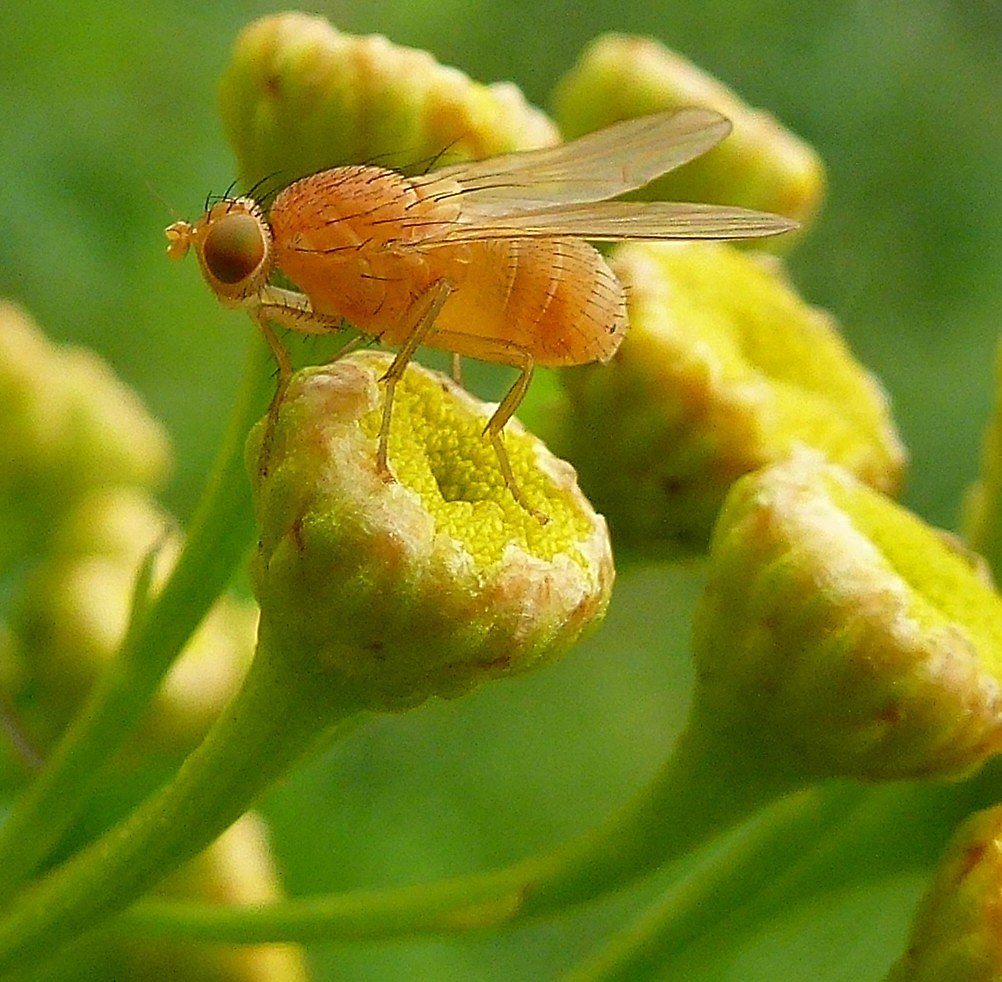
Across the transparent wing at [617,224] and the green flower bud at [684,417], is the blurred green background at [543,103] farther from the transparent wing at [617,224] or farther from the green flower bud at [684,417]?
the transparent wing at [617,224]

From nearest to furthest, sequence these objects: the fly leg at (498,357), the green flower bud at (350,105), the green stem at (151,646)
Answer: the fly leg at (498,357)
the green stem at (151,646)
the green flower bud at (350,105)

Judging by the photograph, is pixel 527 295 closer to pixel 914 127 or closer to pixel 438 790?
pixel 438 790

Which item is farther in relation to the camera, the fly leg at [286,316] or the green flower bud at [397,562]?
the fly leg at [286,316]

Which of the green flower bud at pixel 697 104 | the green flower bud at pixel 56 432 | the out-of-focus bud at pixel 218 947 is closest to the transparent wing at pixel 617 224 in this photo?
the green flower bud at pixel 697 104

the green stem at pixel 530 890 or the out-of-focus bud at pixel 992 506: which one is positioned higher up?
the out-of-focus bud at pixel 992 506

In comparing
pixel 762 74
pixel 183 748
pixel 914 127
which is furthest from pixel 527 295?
pixel 914 127

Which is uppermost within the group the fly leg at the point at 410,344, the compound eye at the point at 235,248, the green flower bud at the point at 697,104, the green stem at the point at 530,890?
the compound eye at the point at 235,248

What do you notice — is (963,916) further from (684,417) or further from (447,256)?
(447,256)
